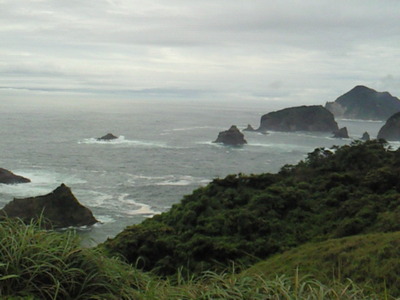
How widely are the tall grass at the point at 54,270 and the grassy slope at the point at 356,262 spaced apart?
5.26 metres

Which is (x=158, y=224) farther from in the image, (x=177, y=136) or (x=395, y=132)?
(x=395, y=132)

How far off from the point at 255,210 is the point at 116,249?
771cm

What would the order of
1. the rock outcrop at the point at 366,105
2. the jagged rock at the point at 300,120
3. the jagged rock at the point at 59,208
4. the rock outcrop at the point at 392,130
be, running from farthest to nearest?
the rock outcrop at the point at 366,105 → the jagged rock at the point at 300,120 → the rock outcrop at the point at 392,130 → the jagged rock at the point at 59,208

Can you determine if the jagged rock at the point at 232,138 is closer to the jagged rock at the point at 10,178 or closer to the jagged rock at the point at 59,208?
the jagged rock at the point at 10,178

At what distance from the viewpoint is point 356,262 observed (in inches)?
500

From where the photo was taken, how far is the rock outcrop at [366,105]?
17462cm

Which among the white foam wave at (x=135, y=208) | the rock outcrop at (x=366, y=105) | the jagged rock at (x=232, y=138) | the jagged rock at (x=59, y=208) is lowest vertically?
the white foam wave at (x=135, y=208)

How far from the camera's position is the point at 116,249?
20203 mm

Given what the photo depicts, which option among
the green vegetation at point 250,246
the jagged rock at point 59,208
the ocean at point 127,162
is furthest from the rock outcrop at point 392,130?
the jagged rock at point 59,208

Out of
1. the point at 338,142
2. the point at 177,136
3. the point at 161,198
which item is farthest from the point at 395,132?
the point at 161,198

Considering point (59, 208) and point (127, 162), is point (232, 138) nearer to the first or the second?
point (127, 162)

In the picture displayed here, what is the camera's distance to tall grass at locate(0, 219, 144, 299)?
4797 millimetres

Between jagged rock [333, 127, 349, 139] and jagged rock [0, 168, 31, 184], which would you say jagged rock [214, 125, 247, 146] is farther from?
jagged rock [0, 168, 31, 184]

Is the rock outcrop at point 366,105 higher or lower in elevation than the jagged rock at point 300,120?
higher
